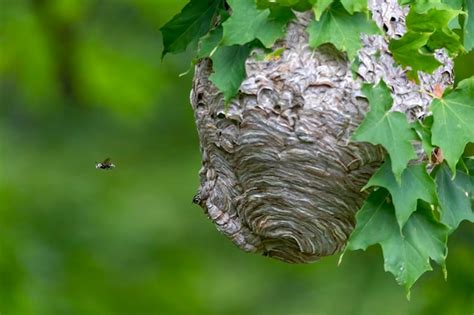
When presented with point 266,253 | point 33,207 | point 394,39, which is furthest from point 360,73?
point 33,207

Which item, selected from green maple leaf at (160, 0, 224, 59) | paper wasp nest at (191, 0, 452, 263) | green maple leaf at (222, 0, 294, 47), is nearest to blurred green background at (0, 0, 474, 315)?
paper wasp nest at (191, 0, 452, 263)

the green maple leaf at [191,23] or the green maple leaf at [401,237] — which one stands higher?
the green maple leaf at [191,23]

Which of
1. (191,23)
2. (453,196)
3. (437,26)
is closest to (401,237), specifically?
(453,196)

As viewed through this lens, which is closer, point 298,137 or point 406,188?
point 406,188

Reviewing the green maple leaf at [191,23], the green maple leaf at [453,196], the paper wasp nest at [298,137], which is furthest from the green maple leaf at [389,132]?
the green maple leaf at [191,23]

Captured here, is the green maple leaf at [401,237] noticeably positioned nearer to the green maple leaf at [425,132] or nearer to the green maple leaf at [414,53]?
the green maple leaf at [425,132]

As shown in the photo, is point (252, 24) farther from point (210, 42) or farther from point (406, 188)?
point (406, 188)

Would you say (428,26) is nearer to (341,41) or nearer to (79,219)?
(341,41)
